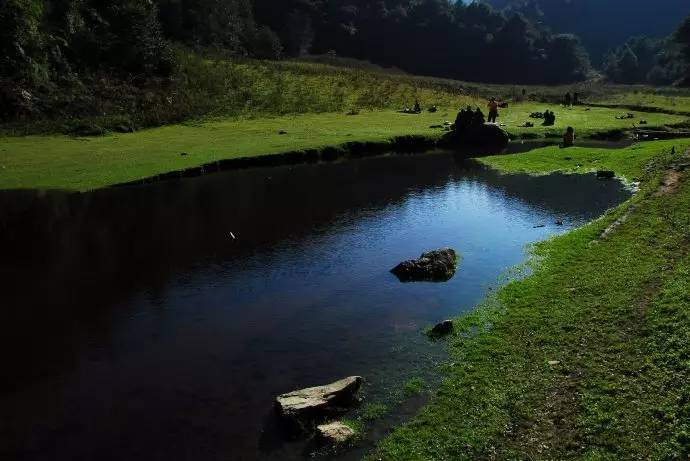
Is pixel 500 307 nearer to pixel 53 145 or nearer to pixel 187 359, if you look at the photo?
pixel 187 359

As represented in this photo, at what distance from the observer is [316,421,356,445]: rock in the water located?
54.7 ft

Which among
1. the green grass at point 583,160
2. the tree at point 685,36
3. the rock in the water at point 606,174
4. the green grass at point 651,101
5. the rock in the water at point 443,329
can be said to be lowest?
the rock in the water at point 443,329

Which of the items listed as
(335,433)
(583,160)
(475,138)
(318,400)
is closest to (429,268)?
(318,400)

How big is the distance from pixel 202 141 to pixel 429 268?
145 feet

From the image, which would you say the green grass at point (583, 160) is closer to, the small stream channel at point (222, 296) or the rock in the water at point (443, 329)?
the small stream channel at point (222, 296)

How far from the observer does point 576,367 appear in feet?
60.6

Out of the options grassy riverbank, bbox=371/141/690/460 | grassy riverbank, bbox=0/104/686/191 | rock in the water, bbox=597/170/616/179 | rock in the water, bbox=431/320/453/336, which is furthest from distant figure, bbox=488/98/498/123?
rock in the water, bbox=431/320/453/336

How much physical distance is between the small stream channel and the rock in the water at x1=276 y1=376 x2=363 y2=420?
726mm

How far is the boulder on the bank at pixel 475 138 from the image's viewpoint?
71188mm

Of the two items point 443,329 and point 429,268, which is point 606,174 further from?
point 443,329

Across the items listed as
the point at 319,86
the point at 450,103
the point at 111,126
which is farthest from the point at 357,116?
the point at 111,126

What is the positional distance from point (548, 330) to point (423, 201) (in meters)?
25.2

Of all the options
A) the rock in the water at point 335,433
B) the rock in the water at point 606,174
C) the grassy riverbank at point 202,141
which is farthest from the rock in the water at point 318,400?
the rock in the water at point 606,174

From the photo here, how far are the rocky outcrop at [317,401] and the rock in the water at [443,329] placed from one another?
16.4 feet
